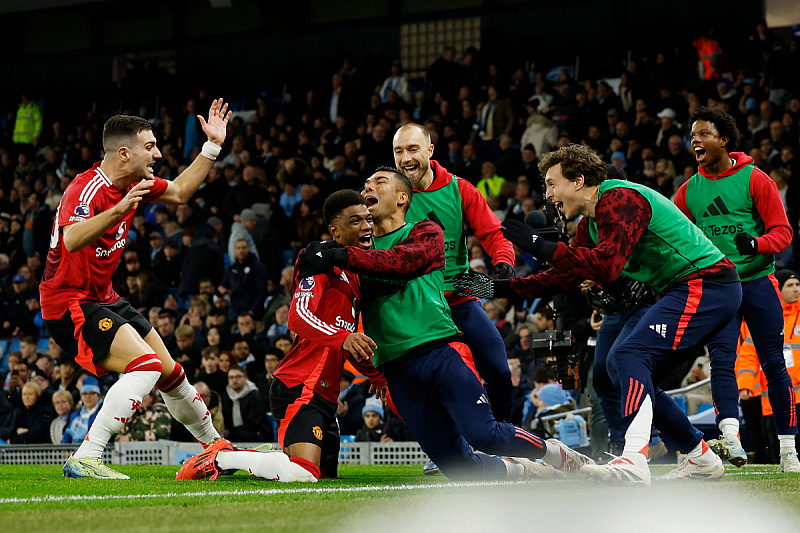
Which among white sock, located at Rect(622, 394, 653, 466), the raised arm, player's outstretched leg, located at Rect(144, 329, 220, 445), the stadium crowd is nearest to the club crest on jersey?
the raised arm

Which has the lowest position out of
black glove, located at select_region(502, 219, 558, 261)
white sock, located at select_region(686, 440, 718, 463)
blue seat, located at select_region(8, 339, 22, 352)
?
white sock, located at select_region(686, 440, 718, 463)

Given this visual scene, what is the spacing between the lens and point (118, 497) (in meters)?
3.93

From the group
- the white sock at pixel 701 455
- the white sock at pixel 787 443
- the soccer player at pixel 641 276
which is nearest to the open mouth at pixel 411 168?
the soccer player at pixel 641 276

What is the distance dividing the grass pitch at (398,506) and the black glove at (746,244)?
4.24ft

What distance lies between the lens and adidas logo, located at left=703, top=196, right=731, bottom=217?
236 inches

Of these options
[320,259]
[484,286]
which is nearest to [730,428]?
[484,286]

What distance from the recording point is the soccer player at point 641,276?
447 centimetres

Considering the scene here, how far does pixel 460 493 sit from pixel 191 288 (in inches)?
380

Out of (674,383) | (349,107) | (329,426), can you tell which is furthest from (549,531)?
(349,107)

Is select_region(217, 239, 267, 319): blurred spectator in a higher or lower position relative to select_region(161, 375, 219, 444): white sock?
higher

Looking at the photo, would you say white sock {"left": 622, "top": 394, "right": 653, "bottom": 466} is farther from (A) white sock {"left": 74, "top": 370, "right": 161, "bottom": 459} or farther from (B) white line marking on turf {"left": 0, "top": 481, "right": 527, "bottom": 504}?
(A) white sock {"left": 74, "top": 370, "right": 161, "bottom": 459}

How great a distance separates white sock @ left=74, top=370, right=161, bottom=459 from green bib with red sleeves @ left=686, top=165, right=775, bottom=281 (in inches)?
135

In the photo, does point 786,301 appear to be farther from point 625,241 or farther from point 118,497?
point 118,497

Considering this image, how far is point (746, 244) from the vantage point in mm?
5512
